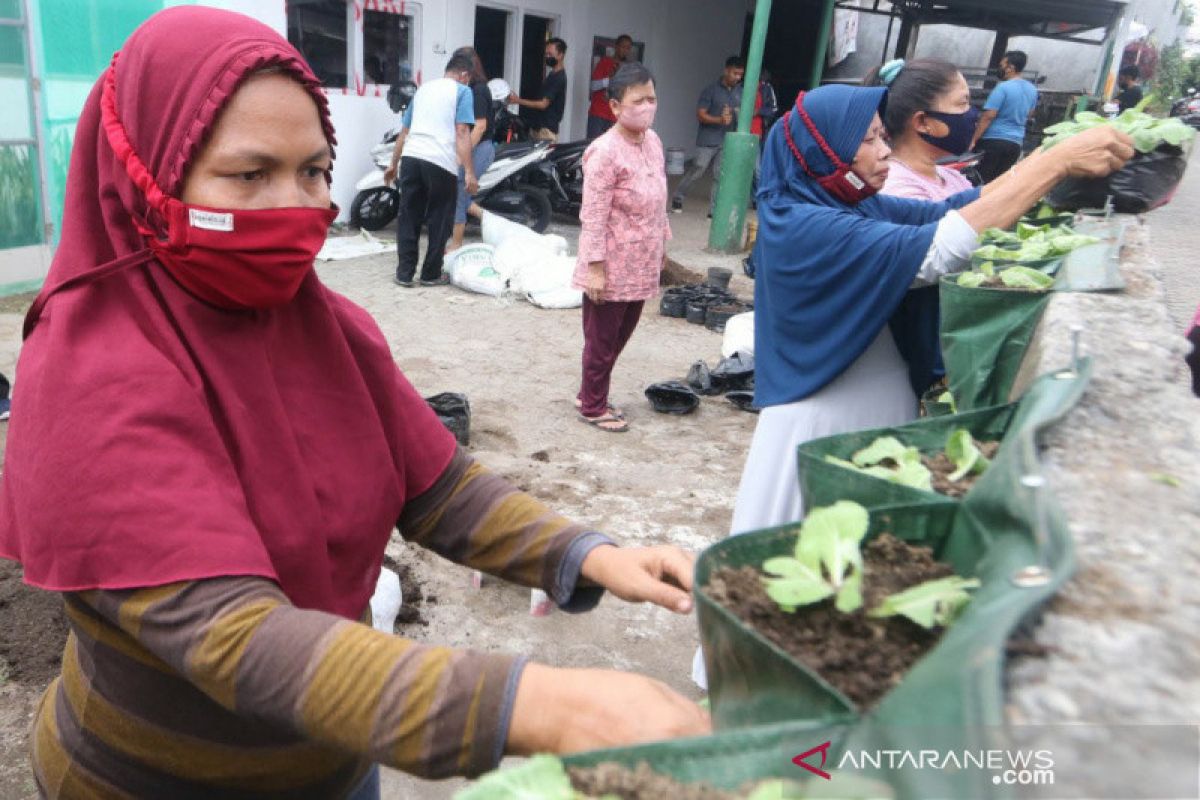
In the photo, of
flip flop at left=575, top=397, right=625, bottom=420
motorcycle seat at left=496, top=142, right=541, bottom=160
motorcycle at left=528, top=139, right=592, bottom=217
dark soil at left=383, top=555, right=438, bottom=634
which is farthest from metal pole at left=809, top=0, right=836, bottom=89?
dark soil at left=383, top=555, right=438, bottom=634

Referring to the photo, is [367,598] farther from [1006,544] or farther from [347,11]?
[347,11]

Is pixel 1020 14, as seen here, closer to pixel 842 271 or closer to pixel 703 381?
pixel 703 381

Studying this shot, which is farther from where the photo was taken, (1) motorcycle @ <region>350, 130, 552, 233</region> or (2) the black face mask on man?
(1) motorcycle @ <region>350, 130, 552, 233</region>

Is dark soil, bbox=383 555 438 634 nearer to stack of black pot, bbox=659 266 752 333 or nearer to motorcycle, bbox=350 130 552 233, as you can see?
stack of black pot, bbox=659 266 752 333

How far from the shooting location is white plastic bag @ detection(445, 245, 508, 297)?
7848 millimetres

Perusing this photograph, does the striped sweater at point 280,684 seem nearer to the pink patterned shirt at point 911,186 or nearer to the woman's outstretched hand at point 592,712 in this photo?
the woman's outstretched hand at point 592,712

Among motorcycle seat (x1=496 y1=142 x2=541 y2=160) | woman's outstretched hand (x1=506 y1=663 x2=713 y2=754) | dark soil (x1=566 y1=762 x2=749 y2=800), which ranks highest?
dark soil (x1=566 y1=762 x2=749 y2=800)

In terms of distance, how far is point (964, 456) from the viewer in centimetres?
111

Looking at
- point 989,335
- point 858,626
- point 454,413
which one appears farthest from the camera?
point 454,413

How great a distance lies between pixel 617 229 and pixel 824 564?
4428 millimetres

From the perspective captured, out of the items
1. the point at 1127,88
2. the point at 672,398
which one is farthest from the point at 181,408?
the point at 1127,88

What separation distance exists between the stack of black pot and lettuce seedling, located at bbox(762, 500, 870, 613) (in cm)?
655

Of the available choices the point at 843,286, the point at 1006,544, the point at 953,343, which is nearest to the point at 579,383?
the point at 843,286
